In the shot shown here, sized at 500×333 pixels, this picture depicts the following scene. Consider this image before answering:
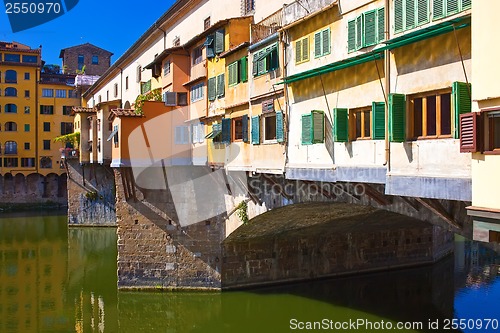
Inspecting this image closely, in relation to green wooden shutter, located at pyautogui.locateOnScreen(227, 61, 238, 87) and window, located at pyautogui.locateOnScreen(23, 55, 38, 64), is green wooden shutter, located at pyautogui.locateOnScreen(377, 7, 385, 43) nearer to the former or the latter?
green wooden shutter, located at pyautogui.locateOnScreen(227, 61, 238, 87)

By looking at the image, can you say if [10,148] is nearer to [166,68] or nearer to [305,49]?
[166,68]

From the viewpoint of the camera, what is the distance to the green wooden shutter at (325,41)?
484 inches

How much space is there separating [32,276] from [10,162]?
106 ft

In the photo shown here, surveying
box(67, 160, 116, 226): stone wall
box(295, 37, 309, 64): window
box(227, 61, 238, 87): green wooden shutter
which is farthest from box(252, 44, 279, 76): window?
box(67, 160, 116, 226): stone wall

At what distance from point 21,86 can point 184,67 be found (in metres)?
40.7

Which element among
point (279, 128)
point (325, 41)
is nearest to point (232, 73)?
point (279, 128)

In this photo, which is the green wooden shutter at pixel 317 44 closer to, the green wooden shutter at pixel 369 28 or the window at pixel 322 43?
the window at pixel 322 43

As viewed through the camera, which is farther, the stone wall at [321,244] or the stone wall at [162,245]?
the stone wall at [162,245]

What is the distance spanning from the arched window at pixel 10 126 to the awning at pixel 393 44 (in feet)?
169

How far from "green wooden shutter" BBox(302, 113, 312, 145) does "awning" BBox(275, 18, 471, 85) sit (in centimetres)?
106

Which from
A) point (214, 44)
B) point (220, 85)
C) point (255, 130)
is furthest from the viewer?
point (214, 44)

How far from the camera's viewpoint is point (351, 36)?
11.4m

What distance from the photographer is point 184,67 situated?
78.4 feet

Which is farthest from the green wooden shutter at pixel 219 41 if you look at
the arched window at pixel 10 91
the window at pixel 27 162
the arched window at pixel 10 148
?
the arched window at pixel 10 91
